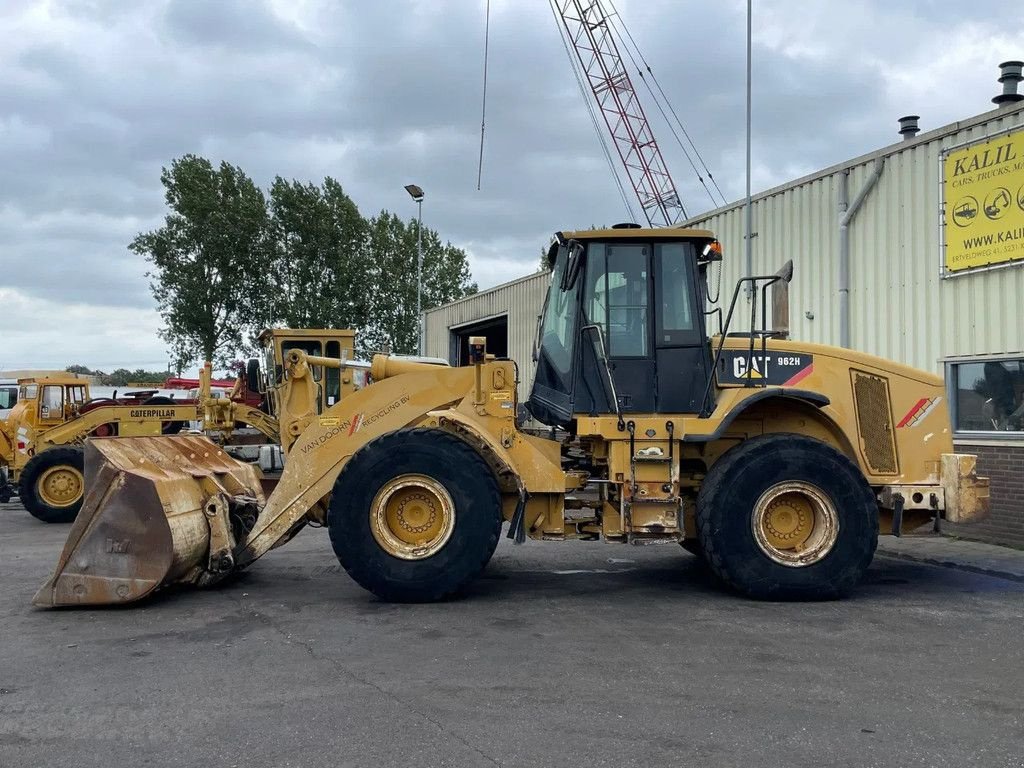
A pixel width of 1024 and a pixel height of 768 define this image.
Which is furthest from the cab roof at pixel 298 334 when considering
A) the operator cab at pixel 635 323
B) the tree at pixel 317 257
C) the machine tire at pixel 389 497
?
the tree at pixel 317 257

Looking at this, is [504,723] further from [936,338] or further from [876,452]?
[936,338]

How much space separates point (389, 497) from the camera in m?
7.31

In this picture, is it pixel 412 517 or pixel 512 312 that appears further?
pixel 512 312

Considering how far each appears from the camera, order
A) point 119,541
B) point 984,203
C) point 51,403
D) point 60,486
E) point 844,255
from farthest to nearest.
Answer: point 51,403
point 60,486
point 844,255
point 984,203
point 119,541

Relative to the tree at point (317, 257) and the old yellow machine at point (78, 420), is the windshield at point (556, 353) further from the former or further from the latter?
the tree at point (317, 257)

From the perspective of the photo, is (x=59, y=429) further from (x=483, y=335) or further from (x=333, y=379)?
(x=483, y=335)

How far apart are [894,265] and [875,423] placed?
457cm

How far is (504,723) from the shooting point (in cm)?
456

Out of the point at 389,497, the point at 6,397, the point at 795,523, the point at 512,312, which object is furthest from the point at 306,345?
the point at 6,397

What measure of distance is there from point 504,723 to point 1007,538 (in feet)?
26.4

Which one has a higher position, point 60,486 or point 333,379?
point 333,379

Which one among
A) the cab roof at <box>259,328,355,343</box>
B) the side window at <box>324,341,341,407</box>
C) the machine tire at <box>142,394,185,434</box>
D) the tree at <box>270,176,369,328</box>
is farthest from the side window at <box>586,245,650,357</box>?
the tree at <box>270,176,369,328</box>

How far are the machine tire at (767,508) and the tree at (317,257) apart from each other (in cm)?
3652

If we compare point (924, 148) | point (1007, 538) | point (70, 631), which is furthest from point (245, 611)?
point (924, 148)
